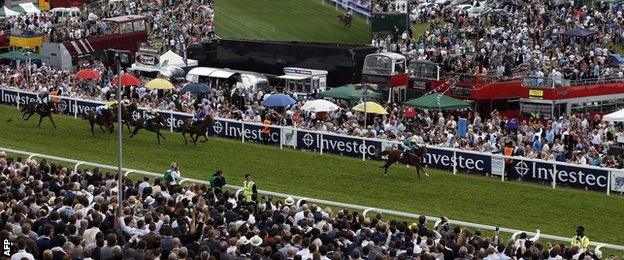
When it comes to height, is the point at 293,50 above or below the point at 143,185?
above

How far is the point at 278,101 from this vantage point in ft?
130

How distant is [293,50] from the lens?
159ft

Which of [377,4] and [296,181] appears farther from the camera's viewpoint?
[377,4]

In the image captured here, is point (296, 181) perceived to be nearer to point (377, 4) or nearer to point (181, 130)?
point (181, 130)

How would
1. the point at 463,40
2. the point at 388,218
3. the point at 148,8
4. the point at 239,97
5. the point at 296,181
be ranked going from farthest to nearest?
the point at 148,8 < the point at 463,40 < the point at 239,97 < the point at 296,181 < the point at 388,218

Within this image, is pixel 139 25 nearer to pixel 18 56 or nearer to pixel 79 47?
pixel 79 47

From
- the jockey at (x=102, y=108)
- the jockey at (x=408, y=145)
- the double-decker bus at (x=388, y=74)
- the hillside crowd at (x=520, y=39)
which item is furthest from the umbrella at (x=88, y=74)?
the jockey at (x=408, y=145)

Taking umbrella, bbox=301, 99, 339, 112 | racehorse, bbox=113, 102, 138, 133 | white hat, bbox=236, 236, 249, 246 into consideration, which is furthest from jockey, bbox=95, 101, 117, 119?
white hat, bbox=236, 236, 249, 246

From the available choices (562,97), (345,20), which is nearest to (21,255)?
Answer: (562,97)

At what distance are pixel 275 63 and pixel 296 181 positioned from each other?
56.3 ft

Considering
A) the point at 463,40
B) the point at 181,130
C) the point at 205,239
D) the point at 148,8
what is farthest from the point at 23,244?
the point at 148,8

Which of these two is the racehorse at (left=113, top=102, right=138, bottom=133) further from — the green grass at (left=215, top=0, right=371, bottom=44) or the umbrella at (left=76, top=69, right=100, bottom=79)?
the green grass at (left=215, top=0, right=371, bottom=44)

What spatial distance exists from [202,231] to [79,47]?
112ft

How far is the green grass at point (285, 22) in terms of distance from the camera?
5072 cm
